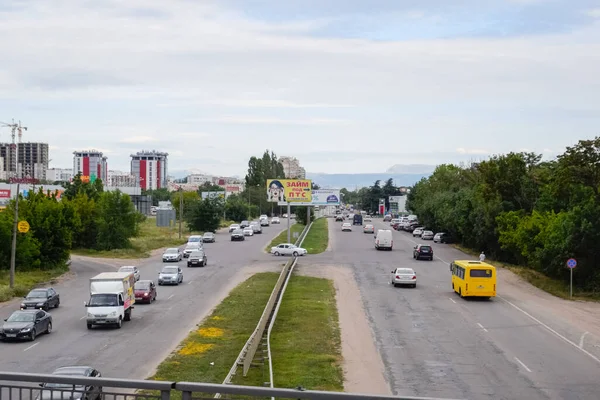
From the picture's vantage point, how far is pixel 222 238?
108m

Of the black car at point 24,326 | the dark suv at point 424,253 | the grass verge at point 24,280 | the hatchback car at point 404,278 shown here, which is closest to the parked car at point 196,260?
the grass verge at point 24,280

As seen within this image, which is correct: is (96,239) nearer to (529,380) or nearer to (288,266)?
(288,266)

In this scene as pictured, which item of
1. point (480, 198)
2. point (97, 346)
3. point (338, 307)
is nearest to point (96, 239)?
point (480, 198)

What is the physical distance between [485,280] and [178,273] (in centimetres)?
2264

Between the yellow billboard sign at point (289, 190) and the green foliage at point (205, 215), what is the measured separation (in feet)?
70.1

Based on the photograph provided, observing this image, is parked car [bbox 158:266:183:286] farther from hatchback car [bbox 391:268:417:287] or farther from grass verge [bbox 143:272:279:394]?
hatchback car [bbox 391:268:417:287]

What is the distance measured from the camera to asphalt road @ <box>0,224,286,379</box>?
85.6ft

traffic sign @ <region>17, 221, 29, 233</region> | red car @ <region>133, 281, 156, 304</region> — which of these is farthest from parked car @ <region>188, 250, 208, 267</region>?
red car @ <region>133, 281, 156, 304</region>

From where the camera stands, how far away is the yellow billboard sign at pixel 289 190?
9562 centimetres

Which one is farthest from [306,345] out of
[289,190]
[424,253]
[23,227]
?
[289,190]

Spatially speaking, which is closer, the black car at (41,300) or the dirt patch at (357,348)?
the dirt patch at (357,348)

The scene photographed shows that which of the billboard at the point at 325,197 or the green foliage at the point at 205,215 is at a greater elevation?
the billboard at the point at 325,197

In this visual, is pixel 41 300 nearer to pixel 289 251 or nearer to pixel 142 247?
pixel 289 251

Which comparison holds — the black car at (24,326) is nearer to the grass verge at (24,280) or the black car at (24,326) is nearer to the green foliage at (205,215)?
the grass verge at (24,280)
